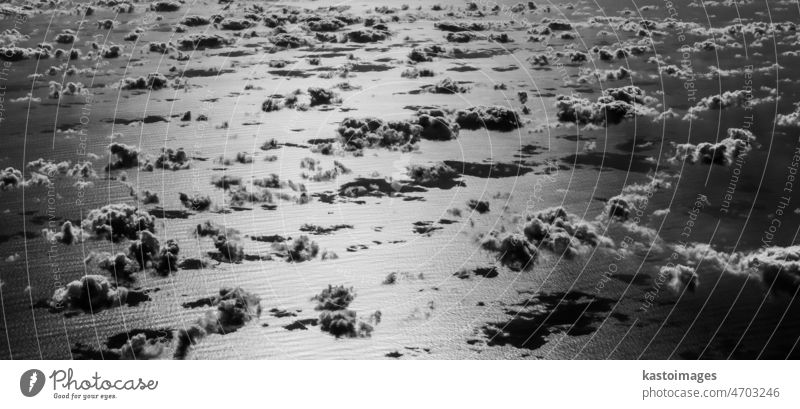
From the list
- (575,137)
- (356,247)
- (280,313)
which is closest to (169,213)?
(280,313)

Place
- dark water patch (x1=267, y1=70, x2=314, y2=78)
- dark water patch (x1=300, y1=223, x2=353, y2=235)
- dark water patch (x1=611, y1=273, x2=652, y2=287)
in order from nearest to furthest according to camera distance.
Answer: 1. dark water patch (x1=611, y1=273, x2=652, y2=287)
2. dark water patch (x1=300, y1=223, x2=353, y2=235)
3. dark water patch (x1=267, y1=70, x2=314, y2=78)

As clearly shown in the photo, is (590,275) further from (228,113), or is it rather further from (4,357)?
(4,357)

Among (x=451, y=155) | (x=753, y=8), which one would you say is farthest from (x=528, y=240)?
(x=753, y=8)

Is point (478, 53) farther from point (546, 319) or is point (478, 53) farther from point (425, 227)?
point (546, 319)

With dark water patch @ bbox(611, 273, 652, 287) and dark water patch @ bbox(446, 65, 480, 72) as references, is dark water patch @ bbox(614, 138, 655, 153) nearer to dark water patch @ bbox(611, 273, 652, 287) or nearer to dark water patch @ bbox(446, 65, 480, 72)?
dark water patch @ bbox(611, 273, 652, 287)

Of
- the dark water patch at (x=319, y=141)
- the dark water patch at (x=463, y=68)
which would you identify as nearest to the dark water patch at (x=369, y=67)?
the dark water patch at (x=463, y=68)
